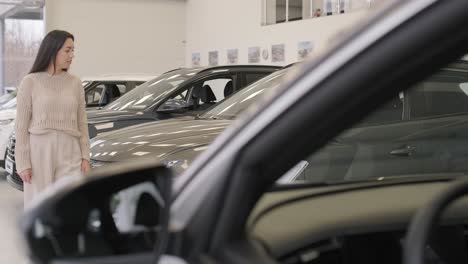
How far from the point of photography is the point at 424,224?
1.26m

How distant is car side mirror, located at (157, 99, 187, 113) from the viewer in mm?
6439

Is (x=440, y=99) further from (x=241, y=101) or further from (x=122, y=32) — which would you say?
(x=122, y=32)

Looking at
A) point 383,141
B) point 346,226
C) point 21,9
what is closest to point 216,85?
point 383,141

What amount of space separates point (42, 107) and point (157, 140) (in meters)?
0.68

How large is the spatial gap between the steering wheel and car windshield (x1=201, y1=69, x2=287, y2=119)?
3.30m

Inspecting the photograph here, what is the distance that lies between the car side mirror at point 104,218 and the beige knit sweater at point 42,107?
2.94 metres

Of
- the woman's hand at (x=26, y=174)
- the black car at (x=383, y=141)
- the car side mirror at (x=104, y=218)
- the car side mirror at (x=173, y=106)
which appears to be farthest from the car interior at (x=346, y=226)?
the car side mirror at (x=173, y=106)

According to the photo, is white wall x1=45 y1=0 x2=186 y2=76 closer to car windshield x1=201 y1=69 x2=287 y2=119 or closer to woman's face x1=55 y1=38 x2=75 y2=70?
car windshield x1=201 y1=69 x2=287 y2=119

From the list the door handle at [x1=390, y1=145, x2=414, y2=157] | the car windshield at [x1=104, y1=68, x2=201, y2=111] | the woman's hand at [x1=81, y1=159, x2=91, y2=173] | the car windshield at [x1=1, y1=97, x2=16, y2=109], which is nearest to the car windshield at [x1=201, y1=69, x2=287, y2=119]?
the woman's hand at [x1=81, y1=159, x2=91, y2=173]

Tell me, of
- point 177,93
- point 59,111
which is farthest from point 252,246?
point 177,93

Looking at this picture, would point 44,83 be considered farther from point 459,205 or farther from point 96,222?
point 96,222

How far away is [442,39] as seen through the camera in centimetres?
87

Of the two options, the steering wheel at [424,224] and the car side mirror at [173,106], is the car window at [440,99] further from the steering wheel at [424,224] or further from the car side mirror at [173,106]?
the car side mirror at [173,106]

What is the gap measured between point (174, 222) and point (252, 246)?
14 cm
